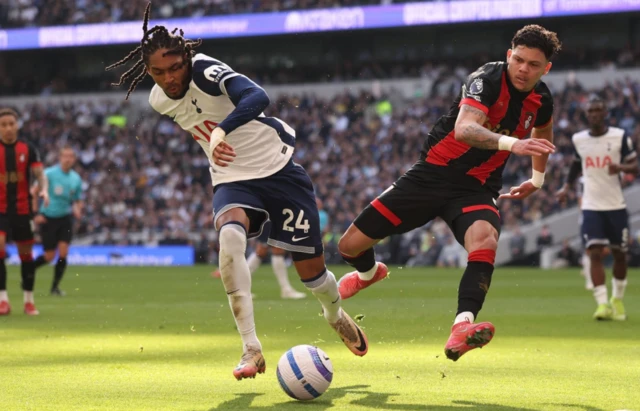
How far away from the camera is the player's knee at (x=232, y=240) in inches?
250

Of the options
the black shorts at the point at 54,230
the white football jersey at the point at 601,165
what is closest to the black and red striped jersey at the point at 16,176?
the black shorts at the point at 54,230

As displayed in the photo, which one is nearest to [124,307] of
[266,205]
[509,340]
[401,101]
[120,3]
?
[509,340]

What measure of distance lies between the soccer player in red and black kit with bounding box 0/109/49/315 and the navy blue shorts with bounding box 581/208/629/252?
6809 millimetres

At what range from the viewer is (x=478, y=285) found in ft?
20.9

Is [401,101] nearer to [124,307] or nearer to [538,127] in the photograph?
[124,307]

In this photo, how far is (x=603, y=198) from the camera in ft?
39.2

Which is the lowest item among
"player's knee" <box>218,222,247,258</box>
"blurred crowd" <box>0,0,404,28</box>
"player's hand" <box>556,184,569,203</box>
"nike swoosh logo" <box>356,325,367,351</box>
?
"nike swoosh logo" <box>356,325,367,351</box>

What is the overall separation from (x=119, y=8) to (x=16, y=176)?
29.4m

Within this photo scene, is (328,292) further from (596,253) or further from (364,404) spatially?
(596,253)

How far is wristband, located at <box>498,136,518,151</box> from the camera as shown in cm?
609

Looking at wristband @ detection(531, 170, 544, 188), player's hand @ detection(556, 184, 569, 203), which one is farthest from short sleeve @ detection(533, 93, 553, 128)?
player's hand @ detection(556, 184, 569, 203)

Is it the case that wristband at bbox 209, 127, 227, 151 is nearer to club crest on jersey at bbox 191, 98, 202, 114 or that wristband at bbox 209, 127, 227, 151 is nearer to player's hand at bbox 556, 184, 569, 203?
club crest on jersey at bbox 191, 98, 202, 114

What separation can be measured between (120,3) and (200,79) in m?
35.4

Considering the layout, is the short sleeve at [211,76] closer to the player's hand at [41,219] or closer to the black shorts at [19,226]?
the black shorts at [19,226]
